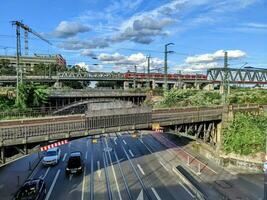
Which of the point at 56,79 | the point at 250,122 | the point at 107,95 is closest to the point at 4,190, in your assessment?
the point at 250,122

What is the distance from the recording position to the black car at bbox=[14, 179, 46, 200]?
23370mm

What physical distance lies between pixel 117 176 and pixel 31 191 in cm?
1020

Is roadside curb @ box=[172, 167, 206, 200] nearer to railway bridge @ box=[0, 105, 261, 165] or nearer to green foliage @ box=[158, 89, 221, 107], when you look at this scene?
railway bridge @ box=[0, 105, 261, 165]

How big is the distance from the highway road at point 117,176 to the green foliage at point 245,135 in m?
8.83

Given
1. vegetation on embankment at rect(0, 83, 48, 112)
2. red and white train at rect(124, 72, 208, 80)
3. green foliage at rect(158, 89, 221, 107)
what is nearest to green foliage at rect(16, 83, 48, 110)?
vegetation on embankment at rect(0, 83, 48, 112)

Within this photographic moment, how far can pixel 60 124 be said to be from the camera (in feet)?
88.1

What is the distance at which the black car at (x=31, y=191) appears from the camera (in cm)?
2337

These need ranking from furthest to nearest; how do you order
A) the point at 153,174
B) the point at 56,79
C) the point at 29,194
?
1. the point at 56,79
2. the point at 153,174
3. the point at 29,194

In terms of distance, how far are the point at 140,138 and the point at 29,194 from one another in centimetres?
3118

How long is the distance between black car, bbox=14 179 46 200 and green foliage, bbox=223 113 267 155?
76.6 ft

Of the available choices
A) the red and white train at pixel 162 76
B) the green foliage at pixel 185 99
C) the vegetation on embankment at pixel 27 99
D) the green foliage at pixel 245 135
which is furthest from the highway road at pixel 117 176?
the red and white train at pixel 162 76

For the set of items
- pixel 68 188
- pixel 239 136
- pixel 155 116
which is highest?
pixel 155 116

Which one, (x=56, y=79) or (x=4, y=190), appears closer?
(x=4, y=190)

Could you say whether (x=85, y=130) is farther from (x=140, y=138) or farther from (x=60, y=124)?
(x=140, y=138)
